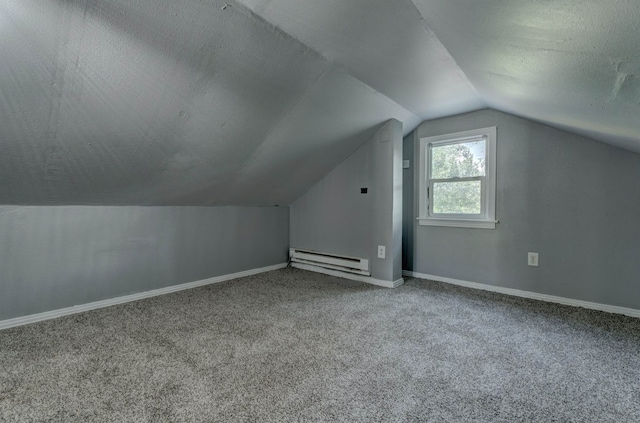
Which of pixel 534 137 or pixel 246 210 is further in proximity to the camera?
pixel 246 210

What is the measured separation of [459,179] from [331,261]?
1.70 metres

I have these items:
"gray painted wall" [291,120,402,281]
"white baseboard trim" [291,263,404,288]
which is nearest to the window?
"gray painted wall" [291,120,402,281]

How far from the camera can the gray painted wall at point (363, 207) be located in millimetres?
3096

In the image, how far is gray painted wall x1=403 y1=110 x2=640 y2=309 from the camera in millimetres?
2336

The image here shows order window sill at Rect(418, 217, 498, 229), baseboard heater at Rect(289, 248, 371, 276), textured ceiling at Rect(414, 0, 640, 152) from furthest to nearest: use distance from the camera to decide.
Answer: baseboard heater at Rect(289, 248, 371, 276)
window sill at Rect(418, 217, 498, 229)
textured ceiling at Rect(414, 0, 640, 152)

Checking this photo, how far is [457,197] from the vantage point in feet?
10.5

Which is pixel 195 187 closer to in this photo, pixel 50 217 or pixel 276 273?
pixel 50 217

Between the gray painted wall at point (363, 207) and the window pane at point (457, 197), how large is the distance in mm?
491

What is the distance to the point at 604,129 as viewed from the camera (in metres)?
1.95

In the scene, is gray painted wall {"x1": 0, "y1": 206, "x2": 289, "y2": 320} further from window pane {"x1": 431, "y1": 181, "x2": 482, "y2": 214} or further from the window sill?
window pane {"x1": 431, "y1": 181, "x2": 482, "y2": 214}

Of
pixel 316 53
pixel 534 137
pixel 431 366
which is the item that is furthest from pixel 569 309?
pixel 316 53

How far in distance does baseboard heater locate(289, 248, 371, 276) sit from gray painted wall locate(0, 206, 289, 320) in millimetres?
593

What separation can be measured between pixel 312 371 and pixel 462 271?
2.25 metres

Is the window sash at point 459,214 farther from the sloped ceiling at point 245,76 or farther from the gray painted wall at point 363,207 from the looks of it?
the sloped ceiling at point 245,76
